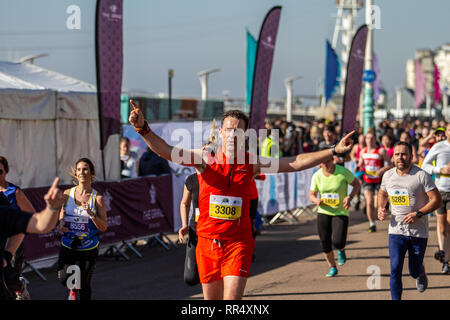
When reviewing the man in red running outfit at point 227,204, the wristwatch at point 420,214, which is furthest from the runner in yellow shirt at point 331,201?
the man in red running outfit at point 227,204

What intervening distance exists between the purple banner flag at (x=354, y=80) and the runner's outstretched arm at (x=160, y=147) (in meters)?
15.3

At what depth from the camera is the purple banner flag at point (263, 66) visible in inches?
728

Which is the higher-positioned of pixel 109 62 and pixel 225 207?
pixel 109 62

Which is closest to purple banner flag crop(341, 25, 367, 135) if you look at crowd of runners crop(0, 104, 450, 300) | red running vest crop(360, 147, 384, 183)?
red running vest crop(360, 147, 384, 183)

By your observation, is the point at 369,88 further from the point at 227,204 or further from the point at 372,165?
the point at 227,204

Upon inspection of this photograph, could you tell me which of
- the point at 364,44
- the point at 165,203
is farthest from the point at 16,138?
the point at 364,44

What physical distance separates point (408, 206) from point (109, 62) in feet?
24.0

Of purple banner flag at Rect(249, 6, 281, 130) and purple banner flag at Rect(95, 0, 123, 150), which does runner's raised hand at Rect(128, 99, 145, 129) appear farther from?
purple banner flag at Rect(249, 6, 281, 130)

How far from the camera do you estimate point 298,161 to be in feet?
19.2

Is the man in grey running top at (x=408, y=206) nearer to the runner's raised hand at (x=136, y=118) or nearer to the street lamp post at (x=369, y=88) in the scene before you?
the runner's raised hand at (x=136, y=118)

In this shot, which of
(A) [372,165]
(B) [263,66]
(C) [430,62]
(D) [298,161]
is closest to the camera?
(D) [298,161]

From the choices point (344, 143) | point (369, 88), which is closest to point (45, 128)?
point (344, 143)

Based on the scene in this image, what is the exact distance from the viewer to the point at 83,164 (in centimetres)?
809
